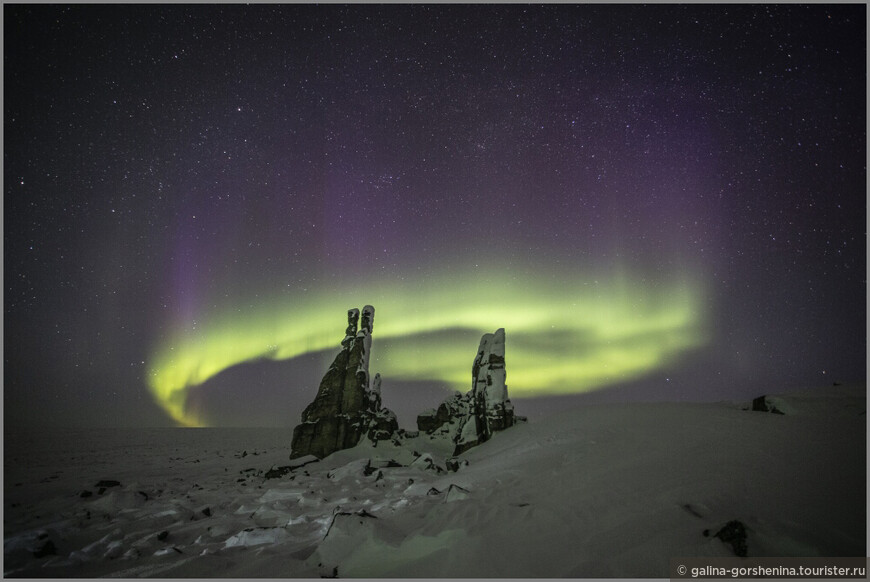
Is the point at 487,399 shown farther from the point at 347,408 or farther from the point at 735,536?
the point at 735,536

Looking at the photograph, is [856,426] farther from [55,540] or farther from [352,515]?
[55,540]

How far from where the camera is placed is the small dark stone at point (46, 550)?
7008 mm

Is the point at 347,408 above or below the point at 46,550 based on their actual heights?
below

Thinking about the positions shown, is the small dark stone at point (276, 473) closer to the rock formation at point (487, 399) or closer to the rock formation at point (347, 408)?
the rock formation at point (347, 408)

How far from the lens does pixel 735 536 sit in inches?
180

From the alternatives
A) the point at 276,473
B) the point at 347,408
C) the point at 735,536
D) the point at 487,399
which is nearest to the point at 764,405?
the point at 735,536

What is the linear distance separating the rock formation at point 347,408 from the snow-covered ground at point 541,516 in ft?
61.3

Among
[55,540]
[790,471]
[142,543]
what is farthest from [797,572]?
[55,540]

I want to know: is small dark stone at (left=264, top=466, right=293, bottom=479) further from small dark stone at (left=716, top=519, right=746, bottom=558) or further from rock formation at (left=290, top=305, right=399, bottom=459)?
small dark stone at (left=716, top=519, right=746, bottom=558)

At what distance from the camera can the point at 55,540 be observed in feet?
25.3

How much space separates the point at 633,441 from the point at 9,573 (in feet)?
51.2

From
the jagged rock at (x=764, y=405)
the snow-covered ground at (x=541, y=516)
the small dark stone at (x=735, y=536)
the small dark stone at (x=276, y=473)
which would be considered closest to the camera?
the small dark stone at (x=735, y=536)

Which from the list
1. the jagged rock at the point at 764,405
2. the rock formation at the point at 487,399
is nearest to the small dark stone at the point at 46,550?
the jagged rock at the point at 764,405

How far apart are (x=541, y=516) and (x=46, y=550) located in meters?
10.4
